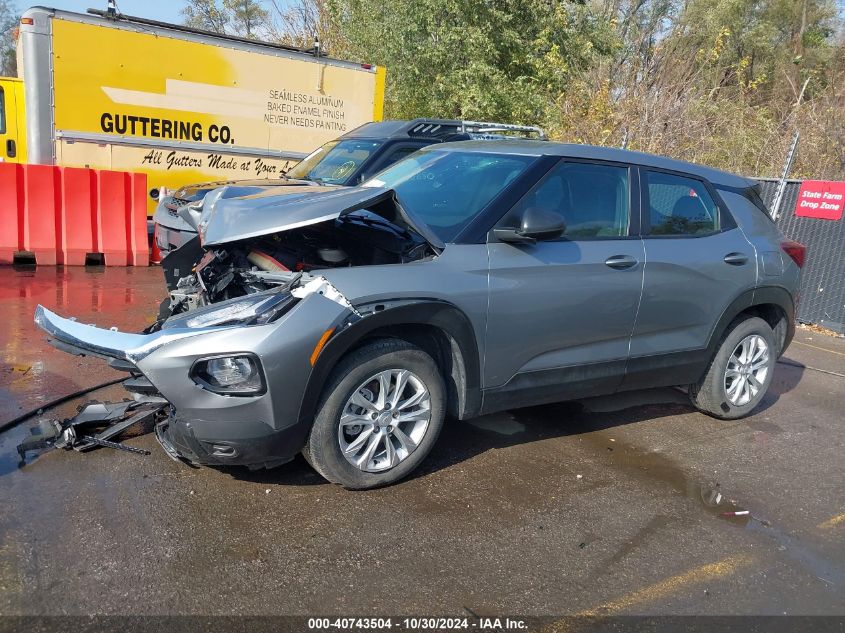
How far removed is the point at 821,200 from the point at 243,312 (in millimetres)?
8308

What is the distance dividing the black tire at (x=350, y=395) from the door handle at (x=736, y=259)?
247 centimetres

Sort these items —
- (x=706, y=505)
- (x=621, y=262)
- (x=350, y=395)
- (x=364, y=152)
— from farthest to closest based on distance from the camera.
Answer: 1. (x=364, y=152)
2. (x=621, y=262)
3. (x=706, y=505)
4. (x=350, y=395)

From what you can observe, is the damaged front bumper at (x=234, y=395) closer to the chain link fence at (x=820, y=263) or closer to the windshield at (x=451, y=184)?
the windshield at (x=451, y=184)

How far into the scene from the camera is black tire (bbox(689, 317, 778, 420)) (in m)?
5.30

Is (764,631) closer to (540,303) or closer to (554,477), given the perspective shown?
(554,477)

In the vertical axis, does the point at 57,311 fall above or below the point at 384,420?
below

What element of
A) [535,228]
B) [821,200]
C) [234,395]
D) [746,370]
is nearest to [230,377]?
[234,395]

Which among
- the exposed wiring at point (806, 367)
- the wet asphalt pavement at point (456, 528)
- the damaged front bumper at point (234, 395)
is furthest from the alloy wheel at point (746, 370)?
the damaged front bumper at point (234, 395)

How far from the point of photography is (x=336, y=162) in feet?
29.3

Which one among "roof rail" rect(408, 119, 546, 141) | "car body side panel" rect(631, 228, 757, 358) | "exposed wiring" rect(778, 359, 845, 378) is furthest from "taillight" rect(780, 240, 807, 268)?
"roof rail" rect(408, 119, 546, 141)

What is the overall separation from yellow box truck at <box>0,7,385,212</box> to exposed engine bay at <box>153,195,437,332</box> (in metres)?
7.23

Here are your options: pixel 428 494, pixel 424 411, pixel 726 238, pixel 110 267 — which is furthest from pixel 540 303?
pixel 110 267

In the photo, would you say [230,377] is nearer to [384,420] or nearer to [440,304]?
[384,420]

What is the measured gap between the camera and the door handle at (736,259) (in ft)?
16.6
